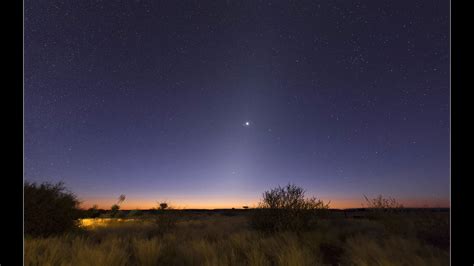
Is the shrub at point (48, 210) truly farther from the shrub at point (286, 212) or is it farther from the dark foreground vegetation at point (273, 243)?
the shrub at point (286, 212)

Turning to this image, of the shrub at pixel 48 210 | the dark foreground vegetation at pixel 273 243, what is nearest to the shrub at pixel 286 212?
the dark foreground vegetation at pixel 273 243

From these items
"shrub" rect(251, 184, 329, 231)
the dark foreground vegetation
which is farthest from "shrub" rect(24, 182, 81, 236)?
"shrub" rect(251, 184, 329, 231)

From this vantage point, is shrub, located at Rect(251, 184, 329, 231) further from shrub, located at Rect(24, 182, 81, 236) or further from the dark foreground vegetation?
shrub, located at Rect(24, 182, 81, 236)

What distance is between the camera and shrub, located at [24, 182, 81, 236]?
503 inches

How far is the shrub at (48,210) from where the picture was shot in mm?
12781

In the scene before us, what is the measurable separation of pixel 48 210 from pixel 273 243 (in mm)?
8580

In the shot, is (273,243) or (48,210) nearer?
(273,243)

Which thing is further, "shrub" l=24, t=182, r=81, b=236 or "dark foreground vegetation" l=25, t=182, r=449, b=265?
"shrub" l=24, t=182, r=81, b=236

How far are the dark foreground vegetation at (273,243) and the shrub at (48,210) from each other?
1.7 inches

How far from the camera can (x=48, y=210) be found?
1330cm

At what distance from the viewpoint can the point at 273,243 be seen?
10039 mm

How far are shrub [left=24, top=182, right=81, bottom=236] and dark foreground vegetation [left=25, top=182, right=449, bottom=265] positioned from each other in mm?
44

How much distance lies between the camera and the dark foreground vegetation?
7.65 metres
